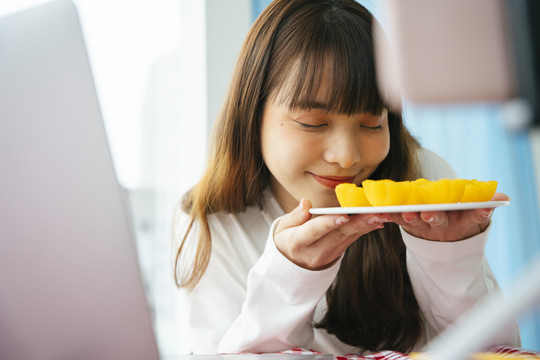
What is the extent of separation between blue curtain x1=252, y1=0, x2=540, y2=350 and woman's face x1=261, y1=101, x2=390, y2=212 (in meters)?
1.45

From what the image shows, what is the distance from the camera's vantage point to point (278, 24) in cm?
123

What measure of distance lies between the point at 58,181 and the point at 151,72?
204 cm

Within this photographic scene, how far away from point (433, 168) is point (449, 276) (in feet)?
1.85

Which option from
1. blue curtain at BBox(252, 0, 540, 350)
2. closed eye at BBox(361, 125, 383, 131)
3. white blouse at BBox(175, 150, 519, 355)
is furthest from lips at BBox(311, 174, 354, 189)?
blue curtain at BBox(252, 0, 540, 350)

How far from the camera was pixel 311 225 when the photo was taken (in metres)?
0.83

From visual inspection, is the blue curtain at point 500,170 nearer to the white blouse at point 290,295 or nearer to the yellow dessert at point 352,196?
the white blouse at point 290,295

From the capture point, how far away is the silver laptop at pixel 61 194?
1.58 feet

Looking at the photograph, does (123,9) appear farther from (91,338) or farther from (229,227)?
(91,338)

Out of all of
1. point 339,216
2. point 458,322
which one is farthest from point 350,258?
point 339,216

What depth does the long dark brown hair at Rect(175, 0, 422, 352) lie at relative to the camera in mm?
1121

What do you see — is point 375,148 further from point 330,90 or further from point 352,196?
point 352,196

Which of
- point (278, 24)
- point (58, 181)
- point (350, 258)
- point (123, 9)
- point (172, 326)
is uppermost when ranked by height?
point (123, 9)

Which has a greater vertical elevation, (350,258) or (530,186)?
(350,258)

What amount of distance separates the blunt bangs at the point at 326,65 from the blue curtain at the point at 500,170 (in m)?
1.42
